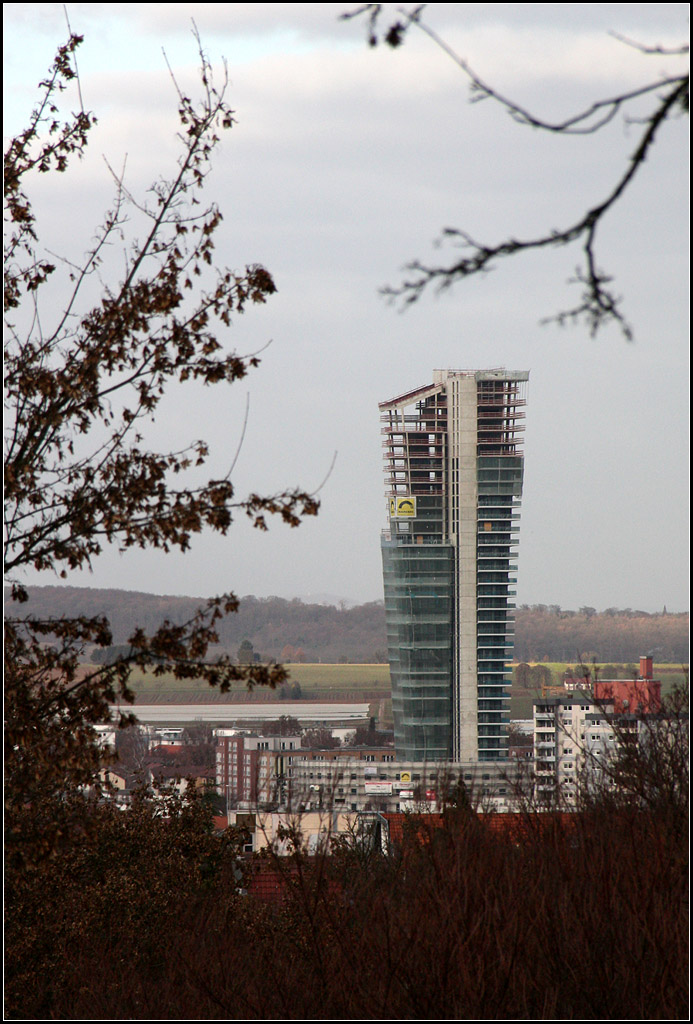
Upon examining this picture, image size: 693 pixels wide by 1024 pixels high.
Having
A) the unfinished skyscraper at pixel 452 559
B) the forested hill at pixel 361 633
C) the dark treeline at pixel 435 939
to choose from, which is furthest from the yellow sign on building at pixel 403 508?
the dark treeline at pixel 435 939

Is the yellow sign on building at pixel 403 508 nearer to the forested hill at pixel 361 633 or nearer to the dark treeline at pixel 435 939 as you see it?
the forested hill at pixel 361 633

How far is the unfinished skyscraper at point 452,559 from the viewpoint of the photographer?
88.4 m

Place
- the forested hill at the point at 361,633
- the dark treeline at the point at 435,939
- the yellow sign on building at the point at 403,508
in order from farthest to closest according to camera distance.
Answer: the yellow sign on building at the point at 403,508, the forested hill at the point at 361,633, the dark treeline at the point at 435,939

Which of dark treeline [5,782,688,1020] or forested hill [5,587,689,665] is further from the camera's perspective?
forested hill [5,587,689,665]

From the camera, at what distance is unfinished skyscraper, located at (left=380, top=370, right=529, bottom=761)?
8838 cm

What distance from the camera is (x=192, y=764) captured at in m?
82.2

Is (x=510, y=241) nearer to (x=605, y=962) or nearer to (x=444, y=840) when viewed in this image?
(x=605, y=962)

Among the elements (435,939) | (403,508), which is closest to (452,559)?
(403,508)

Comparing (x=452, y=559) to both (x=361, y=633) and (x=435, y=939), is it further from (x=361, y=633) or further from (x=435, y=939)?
(x=435, y=939)

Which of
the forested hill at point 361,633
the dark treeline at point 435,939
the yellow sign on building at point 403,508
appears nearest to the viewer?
the dark treeline at point 435,939

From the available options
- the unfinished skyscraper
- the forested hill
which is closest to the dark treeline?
the forested hill

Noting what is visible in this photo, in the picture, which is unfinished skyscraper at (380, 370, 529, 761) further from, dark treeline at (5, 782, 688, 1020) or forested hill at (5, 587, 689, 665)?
dark treeline at (5, 782, 688, 1020)

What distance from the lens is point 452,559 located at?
297ft

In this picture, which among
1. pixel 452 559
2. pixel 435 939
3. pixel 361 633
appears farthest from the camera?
pixel 361 633
